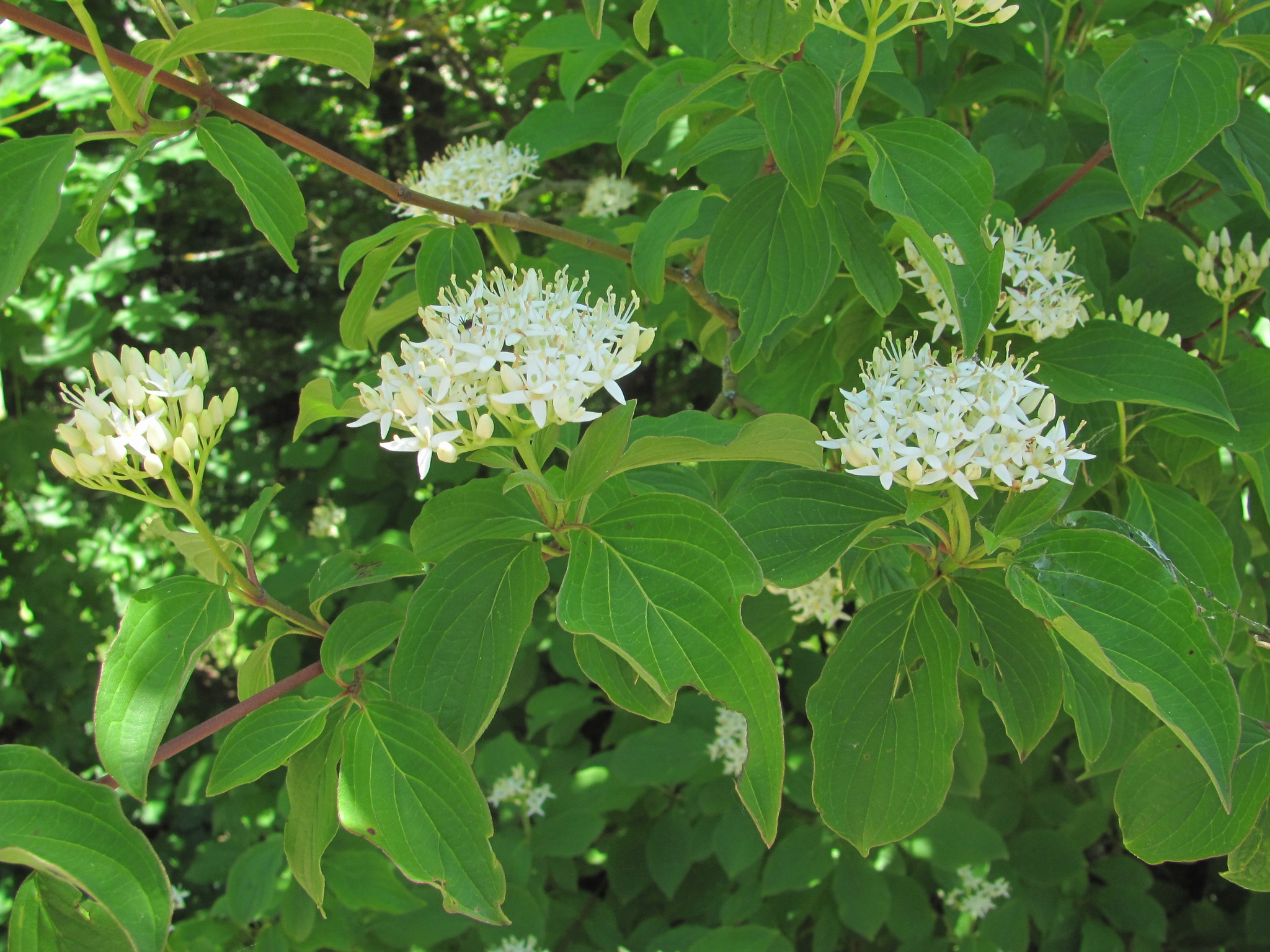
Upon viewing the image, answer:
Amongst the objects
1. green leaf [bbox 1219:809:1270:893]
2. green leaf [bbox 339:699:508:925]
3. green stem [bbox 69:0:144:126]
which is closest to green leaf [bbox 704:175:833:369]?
green leaf [bbox 339:699:508:925]

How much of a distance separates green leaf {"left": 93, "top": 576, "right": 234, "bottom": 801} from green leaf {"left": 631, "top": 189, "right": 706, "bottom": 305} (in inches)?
26.4

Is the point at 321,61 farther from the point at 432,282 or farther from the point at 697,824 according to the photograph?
the point at 697,824

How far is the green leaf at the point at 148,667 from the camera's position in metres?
0.91

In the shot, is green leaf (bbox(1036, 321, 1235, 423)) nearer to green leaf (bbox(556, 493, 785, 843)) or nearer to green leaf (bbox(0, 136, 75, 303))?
green leaf (bbox(556, 493, 785, 843))

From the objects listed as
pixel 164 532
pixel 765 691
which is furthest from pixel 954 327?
pixel 164 532

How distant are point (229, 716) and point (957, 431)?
2.78ft

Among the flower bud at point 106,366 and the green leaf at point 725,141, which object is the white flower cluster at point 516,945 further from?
the green leaf at point 725,141

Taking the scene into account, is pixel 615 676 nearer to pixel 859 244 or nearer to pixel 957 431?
pixel 957 431

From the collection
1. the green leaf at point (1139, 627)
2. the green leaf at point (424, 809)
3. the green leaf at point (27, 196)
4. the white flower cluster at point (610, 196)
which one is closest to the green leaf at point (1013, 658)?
the green leaf at point (1139, 627)

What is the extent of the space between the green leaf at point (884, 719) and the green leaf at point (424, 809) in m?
0.39

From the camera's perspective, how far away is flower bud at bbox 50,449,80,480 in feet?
3.26

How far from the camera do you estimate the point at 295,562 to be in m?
2.79

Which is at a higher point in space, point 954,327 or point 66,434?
point 66,434

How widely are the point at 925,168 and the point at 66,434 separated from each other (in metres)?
1.02
